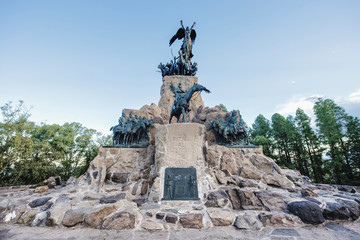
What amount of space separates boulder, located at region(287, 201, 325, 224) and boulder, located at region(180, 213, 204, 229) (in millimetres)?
1778

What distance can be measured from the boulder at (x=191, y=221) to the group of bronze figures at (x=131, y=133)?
3.09 m

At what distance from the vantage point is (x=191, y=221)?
9.02 feet

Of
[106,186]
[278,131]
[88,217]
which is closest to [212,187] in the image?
[88,217]

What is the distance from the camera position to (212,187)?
3859 millimetres

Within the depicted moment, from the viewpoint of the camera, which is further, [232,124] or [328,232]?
[232,124]

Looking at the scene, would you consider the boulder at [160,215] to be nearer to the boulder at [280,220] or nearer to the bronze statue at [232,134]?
the boulder at [280,220]

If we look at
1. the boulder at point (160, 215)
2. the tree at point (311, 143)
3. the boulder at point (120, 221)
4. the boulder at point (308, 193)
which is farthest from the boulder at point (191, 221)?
the tree at point (311, 143)

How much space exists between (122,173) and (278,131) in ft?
72.9

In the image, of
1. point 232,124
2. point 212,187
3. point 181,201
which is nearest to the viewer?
point 181,201

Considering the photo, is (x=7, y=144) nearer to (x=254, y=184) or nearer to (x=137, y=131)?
(x=137, y=131)

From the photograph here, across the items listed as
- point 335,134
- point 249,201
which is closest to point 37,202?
point 249,201

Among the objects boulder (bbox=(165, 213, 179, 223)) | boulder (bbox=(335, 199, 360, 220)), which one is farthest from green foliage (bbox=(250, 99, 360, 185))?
boulder (bbox=(165, 213, 179, 223))

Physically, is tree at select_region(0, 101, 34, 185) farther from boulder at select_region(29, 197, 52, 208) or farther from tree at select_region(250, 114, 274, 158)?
tree at select_region(250, 114, 274, 158)

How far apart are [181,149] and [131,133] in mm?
2104
